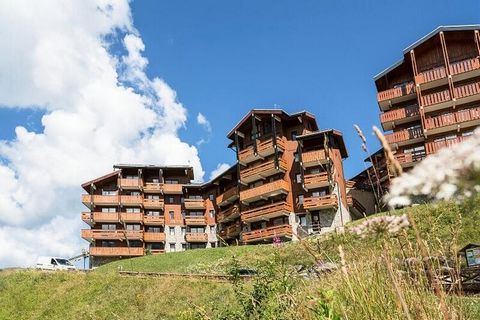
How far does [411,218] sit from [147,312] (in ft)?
72.6

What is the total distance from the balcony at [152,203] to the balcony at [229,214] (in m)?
7.68

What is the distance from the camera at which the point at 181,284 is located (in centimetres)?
2620

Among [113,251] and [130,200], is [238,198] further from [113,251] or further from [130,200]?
[113,251]

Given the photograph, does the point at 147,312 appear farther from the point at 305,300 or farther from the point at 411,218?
the point at 411,218

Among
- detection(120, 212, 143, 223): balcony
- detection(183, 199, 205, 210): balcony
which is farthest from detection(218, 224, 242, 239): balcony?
detection(120, 212, 143, 223): balcony

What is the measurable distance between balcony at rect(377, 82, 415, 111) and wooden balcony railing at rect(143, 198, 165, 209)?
93.9 ft

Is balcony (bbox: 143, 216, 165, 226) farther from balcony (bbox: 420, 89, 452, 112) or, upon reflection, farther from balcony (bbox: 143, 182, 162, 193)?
balcony (bbox: 420, 89, 452, 112)

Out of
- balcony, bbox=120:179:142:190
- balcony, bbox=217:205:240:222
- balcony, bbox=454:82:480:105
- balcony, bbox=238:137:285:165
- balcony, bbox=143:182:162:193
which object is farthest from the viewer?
balcony, bbox=143:182:162:193

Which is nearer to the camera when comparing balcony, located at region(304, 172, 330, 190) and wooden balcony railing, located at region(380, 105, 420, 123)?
wooden balcony railing, located at region(380, 105, 420, 123)

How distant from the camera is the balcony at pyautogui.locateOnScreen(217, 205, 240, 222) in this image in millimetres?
50531

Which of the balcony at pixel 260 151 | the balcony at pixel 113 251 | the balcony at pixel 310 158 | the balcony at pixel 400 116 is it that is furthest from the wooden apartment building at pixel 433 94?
the balcony at pixel 113 251

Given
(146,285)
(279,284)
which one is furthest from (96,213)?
(279,284)

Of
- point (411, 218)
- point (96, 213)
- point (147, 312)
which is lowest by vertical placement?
point (147, 312)

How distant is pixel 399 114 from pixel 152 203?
100 ft
